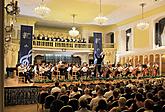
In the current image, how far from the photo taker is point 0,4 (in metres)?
0.87

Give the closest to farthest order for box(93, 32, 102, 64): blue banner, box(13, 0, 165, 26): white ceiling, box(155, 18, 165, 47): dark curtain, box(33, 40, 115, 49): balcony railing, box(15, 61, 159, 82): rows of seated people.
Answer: box(15, 61, 159, 82): rows of seated people, box(13, 0, 165, 26): white ceiling, box(155, 18, 165, 47): dark curtain, box(33, 40, 115, 49): balcony railing, box(93, 32, 102, 64): blue banner

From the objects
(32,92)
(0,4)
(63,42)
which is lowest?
(32,92)

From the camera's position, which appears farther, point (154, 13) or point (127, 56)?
point (127, 56)

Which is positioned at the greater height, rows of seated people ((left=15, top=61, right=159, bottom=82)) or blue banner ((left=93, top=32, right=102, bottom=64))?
blue banner ((left=93, top=32, right=102, bottom=64))

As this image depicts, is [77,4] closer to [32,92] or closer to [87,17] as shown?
[87,17]

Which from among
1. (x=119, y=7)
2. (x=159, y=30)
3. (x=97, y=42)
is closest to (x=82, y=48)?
(x=97, y=42)

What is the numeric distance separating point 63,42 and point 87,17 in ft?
10.9

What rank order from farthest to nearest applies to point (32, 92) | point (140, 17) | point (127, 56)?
point (127, 56), point (140, 17), point (32, 92)

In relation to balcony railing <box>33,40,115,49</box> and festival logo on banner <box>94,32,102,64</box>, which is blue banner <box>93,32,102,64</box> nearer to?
festival logo on banner <box>94,32,102,64</box>

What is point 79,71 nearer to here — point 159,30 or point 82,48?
point 82,48

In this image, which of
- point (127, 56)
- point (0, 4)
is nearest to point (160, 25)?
point (127, 56)

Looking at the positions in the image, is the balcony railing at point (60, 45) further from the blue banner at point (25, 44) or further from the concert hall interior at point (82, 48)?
the blue banner at point (25, 44)

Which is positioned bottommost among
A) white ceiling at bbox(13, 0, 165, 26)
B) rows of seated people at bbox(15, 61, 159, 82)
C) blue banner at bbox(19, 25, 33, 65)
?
rows of seated people at bbox(15, 61, 159, 82)

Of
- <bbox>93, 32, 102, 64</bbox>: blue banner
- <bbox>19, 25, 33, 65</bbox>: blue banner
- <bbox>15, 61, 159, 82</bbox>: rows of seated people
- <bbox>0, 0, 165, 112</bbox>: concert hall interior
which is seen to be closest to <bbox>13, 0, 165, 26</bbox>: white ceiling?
<bbox>0, 0, 165, 112</bbox>: concert hall interior
